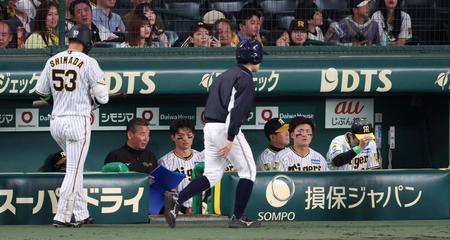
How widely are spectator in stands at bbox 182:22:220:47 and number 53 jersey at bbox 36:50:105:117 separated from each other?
2785mm

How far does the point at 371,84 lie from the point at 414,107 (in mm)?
1012

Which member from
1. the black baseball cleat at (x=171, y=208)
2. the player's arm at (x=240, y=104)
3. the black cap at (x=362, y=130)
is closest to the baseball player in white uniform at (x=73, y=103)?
the black baseball cleat at (x=171, y=208)

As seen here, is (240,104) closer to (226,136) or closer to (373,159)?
(226,136)

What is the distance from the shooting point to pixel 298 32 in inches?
472

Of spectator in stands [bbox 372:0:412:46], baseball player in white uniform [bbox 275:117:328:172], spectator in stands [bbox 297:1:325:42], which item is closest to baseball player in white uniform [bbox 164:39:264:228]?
baseball player in white uniform [bbox 275:117:328:172]

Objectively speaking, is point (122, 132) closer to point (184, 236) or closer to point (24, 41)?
point (24, 41)

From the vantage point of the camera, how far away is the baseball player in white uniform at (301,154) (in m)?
11.0

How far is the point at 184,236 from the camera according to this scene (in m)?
8.71

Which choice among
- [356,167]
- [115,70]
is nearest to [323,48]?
[356,167]

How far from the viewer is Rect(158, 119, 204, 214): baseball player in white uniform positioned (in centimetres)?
1102

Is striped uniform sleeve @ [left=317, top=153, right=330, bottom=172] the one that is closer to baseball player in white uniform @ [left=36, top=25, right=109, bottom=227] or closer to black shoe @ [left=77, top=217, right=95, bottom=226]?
black shoe @ [left=77, top=217, right=95, bottom=226]

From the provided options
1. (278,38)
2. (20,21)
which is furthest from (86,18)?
(278,38)

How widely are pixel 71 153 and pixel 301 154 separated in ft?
9.10

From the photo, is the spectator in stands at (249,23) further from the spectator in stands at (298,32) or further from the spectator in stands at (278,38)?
the spectator in stands at (298,32)
